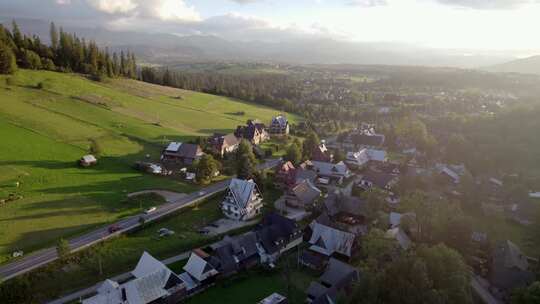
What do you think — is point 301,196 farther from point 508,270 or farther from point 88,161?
point 88,161

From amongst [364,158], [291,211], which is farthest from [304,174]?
[364,158]

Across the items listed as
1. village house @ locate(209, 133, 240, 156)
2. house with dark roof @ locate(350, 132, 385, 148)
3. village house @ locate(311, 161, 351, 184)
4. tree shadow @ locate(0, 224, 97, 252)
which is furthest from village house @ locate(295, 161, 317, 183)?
tree shadow @ locate(0, 224, 97, 252)

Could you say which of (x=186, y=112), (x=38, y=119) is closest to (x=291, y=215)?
(x=38, y=119)

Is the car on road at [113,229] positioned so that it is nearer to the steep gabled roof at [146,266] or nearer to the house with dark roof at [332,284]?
the steep gabled roof at [146,266]

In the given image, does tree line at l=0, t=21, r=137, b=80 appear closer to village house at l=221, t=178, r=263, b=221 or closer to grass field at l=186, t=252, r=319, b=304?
village house at l=221, t=178, r=263, b=221

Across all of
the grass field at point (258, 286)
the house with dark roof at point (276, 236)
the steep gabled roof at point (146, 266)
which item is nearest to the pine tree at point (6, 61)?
the steep gabled roof at point (146, 266)
